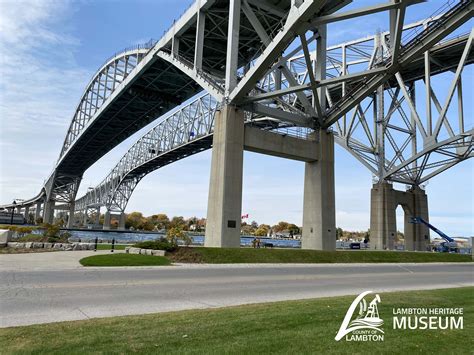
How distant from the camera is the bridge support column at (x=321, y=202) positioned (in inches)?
1244

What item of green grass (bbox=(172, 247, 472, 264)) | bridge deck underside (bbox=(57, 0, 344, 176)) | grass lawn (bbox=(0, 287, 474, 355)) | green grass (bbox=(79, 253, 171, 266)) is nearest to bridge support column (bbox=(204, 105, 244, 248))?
green grass (bbox=(172, 247, 472, 264))

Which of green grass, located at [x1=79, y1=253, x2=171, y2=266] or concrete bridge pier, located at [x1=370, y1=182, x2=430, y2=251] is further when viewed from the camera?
concrete bridge pier, located at [x1=370, y1=182, x2=430, y2=251]

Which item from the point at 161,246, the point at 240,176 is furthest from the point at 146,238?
the point at 161,246

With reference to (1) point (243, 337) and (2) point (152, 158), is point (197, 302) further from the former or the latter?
(2) point (152, 158)

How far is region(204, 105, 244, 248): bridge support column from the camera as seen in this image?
2777cm

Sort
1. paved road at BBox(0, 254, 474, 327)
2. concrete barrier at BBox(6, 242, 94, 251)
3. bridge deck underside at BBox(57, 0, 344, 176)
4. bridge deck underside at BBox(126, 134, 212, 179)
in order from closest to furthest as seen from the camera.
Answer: paved road at BBox(0, 254, 474, 327), concrete barrier at BBox(6, 242, 94, 251), bridge deck underside at BBox(57, 0, 344, 176), bridge deck underside at BBox(126, 134, 212, 179)

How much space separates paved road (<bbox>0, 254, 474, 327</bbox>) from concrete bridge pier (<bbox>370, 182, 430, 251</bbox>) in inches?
1550

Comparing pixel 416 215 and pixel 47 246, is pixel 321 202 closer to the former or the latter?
pixel 47 246

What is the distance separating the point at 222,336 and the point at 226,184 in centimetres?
2211

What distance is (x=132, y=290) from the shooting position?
11.0 m

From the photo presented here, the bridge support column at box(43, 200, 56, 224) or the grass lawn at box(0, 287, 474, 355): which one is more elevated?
the bridge support column at box(43, 200, 56, 224)

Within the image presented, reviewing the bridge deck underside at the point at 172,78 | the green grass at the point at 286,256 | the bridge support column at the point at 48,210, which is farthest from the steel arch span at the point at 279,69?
the bridge support column at the point at 48,210


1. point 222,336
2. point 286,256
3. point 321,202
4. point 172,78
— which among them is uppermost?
point 172,78

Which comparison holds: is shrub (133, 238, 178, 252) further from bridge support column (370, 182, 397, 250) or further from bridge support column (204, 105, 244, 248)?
bridge support column (370, 182, 397, 250)
